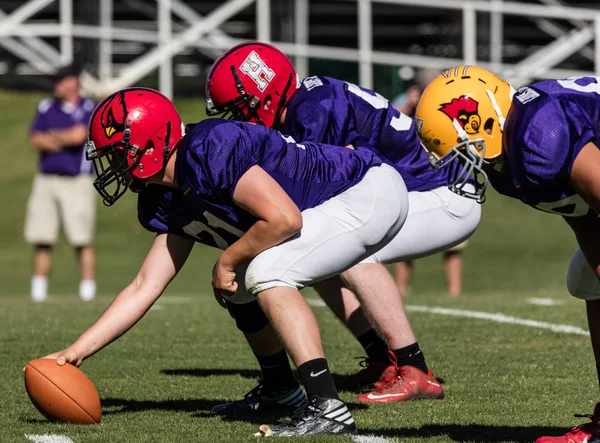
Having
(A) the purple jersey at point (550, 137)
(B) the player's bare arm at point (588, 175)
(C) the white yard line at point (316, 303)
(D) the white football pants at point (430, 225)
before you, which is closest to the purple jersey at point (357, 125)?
(D) the white football pants at point (430, 225)

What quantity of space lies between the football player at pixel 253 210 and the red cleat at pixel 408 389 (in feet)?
2.59

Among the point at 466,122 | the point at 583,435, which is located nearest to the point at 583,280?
the point at 583,435

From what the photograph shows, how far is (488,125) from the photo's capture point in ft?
12.5

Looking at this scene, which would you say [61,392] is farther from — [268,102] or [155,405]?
[268,102]

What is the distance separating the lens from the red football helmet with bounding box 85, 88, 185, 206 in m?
4.25

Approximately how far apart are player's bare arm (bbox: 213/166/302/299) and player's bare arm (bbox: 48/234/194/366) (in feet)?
1.96

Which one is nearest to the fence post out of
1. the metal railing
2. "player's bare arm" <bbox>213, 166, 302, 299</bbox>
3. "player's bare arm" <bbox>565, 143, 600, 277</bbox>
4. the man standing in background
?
the metal railing

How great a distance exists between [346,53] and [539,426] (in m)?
14.0

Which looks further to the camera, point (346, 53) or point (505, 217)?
point (346, 53)

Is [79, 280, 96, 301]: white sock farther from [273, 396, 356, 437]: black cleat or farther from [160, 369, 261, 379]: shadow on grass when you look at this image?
[273, 396, 356, 437]: black cleat

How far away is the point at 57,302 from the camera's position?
917 cm

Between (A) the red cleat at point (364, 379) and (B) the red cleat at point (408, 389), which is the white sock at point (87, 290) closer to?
(A) the red cleat at point (364, 379)

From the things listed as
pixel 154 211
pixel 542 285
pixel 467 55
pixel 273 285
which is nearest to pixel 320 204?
pixel 273 285

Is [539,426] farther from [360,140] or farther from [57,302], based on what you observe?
[57,302]
